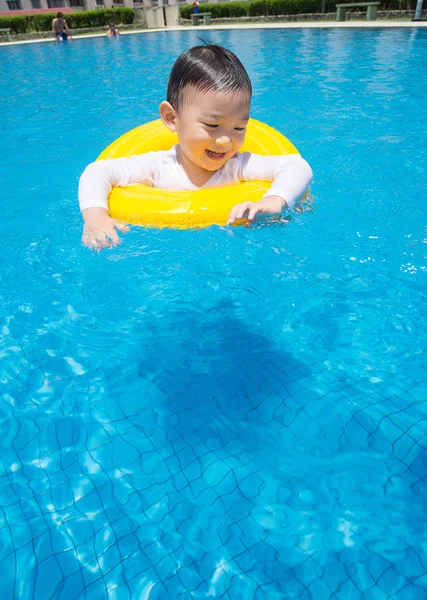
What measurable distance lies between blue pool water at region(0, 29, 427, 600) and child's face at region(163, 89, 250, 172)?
0.54m

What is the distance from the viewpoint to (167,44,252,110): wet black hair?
8.46 feet

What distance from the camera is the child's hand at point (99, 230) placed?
8.21 feet

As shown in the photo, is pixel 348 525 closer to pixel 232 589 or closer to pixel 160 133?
pixel 232 589

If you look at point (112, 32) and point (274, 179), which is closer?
point (274, 179)

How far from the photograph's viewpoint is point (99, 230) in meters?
2.55

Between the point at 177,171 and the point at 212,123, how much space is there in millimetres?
671

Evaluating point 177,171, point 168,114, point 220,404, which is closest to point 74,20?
point 177,171

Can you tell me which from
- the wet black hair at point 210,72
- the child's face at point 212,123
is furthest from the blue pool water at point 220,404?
the wet black hair at point 210,72

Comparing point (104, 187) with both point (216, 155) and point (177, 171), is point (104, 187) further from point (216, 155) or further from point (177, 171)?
point (216, 155)

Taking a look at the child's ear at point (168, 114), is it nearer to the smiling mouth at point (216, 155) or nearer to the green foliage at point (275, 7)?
the smiling mouth at point (216, 155)

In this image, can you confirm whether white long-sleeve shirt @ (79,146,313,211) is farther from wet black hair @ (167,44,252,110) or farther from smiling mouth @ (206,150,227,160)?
wet black hair @ (167,44,252,110)

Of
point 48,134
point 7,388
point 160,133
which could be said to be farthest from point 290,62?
point 7,388

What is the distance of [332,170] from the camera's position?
4609 millimetres

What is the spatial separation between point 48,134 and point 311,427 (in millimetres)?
6277
